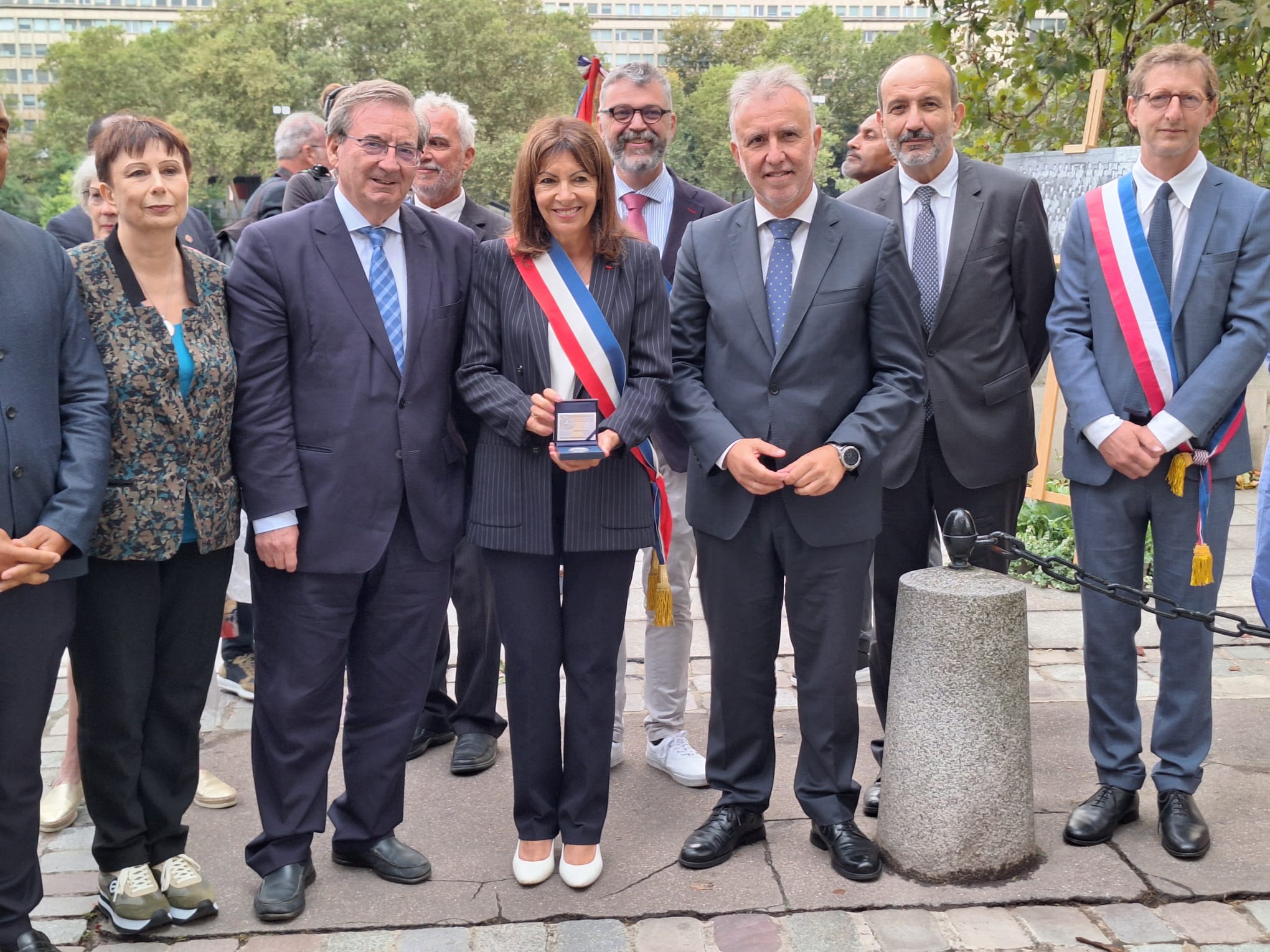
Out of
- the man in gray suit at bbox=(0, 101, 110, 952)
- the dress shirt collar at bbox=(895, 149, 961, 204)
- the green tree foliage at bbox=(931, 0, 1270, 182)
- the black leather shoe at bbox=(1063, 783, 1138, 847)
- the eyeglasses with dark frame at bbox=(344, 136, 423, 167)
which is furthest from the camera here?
the green tree foliage at bbox=(931, 0, 1270, 182)

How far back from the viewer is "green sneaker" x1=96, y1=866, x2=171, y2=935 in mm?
3666

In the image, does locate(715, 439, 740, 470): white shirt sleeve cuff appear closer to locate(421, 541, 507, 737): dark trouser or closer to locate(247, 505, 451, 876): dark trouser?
locate(247, 505, 451, 876): dark trouser

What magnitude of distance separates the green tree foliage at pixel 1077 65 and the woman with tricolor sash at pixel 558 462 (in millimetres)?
5273

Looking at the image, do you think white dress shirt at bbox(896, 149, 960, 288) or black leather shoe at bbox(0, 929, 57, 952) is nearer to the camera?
black leather shoe at bbox(0, 929, 57, 952)

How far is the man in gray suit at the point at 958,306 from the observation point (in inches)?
170

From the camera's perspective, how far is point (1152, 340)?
4.09 meters

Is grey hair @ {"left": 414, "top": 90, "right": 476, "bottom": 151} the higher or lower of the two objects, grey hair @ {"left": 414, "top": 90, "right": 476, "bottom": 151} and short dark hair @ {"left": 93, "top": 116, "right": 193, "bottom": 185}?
the higher

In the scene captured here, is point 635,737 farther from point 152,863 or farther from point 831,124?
point 831,124

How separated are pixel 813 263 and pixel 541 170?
34.3 inches

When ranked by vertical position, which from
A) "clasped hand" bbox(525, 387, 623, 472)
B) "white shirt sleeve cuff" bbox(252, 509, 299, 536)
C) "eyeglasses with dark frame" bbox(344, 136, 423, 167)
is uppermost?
"eyeglasses with dark frame" bbox(344, 136, 423, 167)

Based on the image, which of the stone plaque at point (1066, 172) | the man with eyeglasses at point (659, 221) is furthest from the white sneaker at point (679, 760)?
the stone plaque at point (1066, 172)

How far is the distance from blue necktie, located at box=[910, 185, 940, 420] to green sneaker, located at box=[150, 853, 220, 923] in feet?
8.94

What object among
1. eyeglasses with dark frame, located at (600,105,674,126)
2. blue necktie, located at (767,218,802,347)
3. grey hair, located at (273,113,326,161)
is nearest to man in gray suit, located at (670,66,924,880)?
blue necktie, located at (767,218,802,347)

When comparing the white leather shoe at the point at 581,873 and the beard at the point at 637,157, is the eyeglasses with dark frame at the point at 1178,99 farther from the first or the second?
the white leather shoe at the point at 581,873
